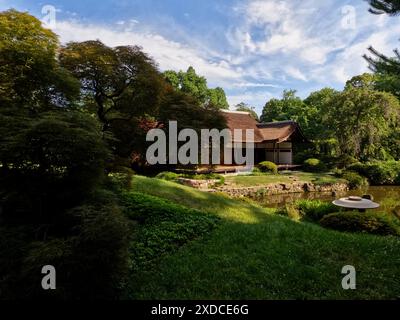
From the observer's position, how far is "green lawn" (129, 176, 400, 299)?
13.3 ft

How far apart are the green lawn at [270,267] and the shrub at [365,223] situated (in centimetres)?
168

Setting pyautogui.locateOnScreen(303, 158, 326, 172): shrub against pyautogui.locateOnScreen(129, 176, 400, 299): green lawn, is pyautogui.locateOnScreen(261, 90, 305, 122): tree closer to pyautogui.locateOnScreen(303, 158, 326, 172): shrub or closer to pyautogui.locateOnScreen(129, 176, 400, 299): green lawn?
pyautogui.locateOnScreen(303, 158, 326, 172): shrub

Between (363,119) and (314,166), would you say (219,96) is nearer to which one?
(314,166)

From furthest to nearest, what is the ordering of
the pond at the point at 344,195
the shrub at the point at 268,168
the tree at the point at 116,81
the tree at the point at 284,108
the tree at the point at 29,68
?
the tree at the point at 284,108
the shrub at the point at 268,168
the pond at the point at 344,195
the tree at the point at 116,81
the tree at the point at 29,68

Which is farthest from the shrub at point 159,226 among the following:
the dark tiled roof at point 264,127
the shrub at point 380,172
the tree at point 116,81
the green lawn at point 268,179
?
the shrub at point 380,172

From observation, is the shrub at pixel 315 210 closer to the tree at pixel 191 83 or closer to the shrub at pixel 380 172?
the shrub at pixel 380 172

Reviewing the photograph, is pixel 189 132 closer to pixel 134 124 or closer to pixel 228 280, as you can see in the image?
pixel 134 124

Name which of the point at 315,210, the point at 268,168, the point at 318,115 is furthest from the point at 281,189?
the point at 318,115

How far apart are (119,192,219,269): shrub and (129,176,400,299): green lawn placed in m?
0.24

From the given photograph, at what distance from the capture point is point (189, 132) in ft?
42.9

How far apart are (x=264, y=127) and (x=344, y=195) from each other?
494 inches

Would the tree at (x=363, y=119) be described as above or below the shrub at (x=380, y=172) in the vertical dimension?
above

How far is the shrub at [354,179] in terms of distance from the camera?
66.7ft

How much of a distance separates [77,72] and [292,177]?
1676 cm
